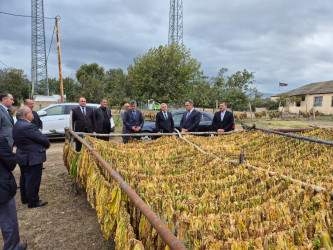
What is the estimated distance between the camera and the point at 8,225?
2.54m

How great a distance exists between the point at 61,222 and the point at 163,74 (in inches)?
550

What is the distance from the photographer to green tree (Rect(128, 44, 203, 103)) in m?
16.4

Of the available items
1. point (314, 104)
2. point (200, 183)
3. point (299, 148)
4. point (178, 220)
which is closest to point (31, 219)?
point (200, 183)

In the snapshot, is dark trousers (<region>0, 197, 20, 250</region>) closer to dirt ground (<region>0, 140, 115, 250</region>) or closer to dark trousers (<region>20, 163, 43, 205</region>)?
dirt ground (<region>0, 140, 115, 250</region>)

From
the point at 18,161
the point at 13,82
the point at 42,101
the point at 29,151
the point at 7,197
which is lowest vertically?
the point at 7,197

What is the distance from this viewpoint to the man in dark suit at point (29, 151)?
336cm

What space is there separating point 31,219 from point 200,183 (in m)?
2.92

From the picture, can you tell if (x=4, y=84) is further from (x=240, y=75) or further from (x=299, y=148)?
(x=299, y=148)

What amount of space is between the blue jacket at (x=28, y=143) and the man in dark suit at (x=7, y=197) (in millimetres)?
976

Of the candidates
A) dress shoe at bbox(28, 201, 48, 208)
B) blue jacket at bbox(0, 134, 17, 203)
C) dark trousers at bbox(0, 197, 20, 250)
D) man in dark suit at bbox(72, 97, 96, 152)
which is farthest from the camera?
man in dark suit at bbox(72, 97, 96, 152)

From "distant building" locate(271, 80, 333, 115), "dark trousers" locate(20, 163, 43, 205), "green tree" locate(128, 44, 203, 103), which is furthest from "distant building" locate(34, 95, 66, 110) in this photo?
"distant building" locate(271, 80, 333, 115)

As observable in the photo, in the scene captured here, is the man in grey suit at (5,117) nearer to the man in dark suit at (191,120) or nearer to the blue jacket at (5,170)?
the blue jacket at (5,170)

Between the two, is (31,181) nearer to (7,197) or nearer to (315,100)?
(7,197)

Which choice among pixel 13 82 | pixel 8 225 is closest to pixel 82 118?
pixel 8 225
